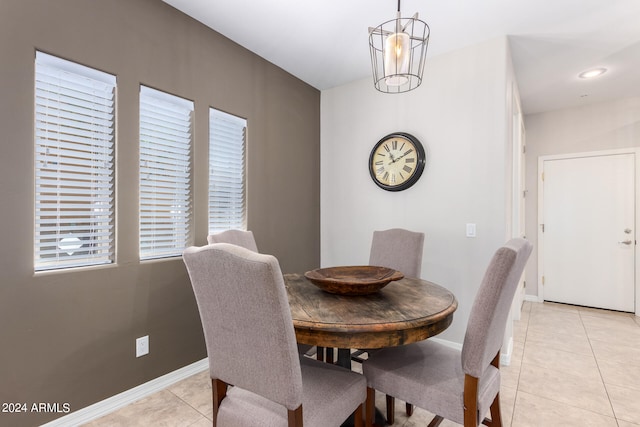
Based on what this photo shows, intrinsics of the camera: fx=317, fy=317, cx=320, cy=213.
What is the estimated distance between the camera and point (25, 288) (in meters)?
1.61

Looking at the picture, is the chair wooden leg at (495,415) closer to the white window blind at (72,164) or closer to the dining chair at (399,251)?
the dining chair at (399,251)

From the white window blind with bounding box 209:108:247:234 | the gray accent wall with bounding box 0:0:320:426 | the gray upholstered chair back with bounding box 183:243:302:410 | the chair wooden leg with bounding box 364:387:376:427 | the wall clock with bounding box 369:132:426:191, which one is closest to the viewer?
the gray upholstered chair back with bounding box 183:243:302:410

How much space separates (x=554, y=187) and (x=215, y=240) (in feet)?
14.6

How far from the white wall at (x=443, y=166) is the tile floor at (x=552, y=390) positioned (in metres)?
0.65

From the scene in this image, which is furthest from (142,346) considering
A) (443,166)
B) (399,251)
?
(443,166)

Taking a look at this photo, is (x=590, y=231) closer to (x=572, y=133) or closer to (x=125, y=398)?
(x=572, y=133)

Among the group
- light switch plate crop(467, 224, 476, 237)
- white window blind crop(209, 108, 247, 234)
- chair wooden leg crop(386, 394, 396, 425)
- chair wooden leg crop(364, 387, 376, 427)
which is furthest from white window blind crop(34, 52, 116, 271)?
light switch plate crop(467, 224, 476, 237)

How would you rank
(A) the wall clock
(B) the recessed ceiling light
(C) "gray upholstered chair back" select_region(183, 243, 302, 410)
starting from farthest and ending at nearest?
(B) the recessed ceiling light → (A) the wall clock → (C) "gray upholstered chair back" select_region(183, 243, 302, 410)

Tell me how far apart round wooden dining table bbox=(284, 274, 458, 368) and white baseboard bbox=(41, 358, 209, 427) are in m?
1.29

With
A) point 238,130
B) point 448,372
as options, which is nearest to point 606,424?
point 448,372

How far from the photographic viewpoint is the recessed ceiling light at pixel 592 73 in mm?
3129

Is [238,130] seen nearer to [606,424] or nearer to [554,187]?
[606,424]

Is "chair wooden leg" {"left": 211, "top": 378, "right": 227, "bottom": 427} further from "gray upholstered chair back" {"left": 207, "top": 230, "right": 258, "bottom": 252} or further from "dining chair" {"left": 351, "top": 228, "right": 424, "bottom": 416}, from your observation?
"dining chair" {"left": 351, "top": 228, "right": 424, "bottom": 416}

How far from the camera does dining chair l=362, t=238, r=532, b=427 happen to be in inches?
47.5
